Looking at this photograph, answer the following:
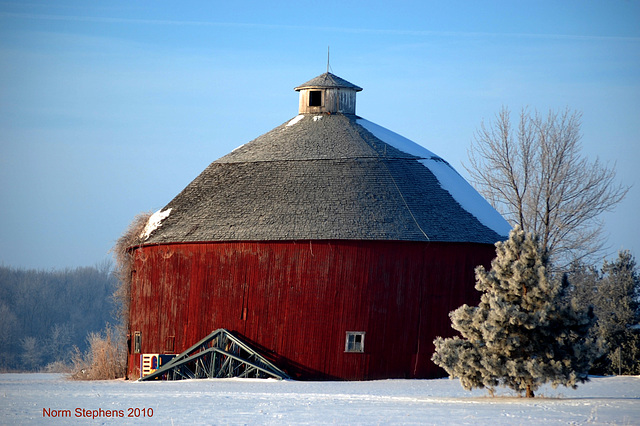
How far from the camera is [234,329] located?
25938mm

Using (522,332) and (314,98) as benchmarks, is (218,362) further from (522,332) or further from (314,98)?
(314,98)

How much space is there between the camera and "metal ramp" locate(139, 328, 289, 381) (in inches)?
984

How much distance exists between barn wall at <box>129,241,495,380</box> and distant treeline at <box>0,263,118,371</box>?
49008mm

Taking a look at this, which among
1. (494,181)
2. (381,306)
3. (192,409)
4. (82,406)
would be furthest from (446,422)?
(494,181)

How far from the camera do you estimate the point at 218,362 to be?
84.1 feet

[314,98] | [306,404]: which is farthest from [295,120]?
[306,404]

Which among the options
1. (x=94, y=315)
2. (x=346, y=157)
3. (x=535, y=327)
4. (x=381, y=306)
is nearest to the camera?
(x=535, y=327)

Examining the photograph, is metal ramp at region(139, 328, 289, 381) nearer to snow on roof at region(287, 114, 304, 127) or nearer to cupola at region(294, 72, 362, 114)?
snow on roof at region(287, 114, 304, 127)

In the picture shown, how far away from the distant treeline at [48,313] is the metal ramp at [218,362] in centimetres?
4779

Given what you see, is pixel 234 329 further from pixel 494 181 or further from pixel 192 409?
pixel 494 181

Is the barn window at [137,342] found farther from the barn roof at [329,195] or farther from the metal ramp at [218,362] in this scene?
the barn roof at [329,195]

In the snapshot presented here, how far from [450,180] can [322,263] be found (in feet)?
19.0

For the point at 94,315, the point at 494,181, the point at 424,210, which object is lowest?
the point at 94,315

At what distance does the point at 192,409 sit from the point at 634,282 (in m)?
26.3
